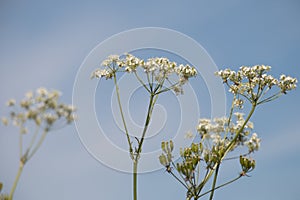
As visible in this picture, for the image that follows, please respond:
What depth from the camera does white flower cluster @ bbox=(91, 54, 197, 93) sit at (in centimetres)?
612

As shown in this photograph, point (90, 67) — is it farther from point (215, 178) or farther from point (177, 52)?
point (215, 178)

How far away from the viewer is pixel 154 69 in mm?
6066

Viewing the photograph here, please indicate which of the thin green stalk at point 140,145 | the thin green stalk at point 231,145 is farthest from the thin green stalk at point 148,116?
the thin green stalk at point 231,145

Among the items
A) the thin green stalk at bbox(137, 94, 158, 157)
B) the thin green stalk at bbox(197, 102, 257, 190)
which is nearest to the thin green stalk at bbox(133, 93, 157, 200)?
the thin green stalk at bbox(137, 94, 158, 157)

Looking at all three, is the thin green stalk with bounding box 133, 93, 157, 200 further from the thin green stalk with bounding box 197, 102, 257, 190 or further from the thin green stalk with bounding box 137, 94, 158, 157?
the thin green stalk with bounding box 197, 102, 257, 190

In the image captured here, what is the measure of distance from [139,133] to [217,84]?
1849 millimetres

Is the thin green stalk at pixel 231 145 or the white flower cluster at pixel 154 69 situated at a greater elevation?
the white flower cluster at pixel 154 69

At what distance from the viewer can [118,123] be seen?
6.37 m

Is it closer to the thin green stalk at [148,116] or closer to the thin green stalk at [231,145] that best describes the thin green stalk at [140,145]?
the thin green stalk at [148,116]

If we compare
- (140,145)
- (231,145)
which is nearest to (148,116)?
(140,145)

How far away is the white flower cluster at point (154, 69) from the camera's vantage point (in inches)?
241

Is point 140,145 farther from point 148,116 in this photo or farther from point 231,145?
point 231,145

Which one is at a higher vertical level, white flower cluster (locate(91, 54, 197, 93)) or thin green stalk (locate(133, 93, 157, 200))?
white flower cluster (locate(91, 54, 197, 93))

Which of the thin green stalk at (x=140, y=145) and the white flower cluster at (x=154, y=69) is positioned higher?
the white flower cluster at (x=154, y=69)
